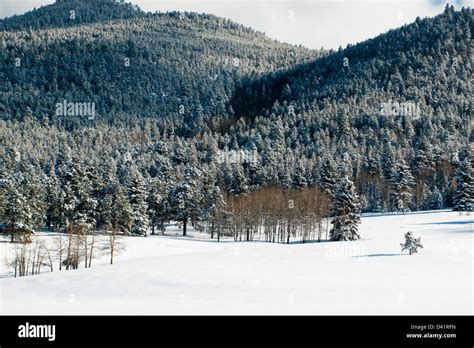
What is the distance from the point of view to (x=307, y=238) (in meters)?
79.8

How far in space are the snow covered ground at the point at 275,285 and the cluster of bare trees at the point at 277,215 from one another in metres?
24.8

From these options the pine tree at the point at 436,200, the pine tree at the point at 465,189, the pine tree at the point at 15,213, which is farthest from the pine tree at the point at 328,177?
the pine tree at the point at 15,213

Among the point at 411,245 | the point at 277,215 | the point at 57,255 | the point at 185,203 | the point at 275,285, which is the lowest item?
the point at 57,255

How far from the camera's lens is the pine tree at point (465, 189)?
80375mm

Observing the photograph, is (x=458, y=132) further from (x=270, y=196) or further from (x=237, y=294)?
(x=237, y=294)

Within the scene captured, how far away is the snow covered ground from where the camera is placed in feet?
78.8

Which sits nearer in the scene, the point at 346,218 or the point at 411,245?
the point at 411,245

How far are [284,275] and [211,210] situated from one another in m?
47.7

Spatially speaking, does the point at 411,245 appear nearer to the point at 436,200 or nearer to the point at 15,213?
the point at 15,213

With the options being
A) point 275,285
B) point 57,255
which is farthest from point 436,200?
point 275,285
